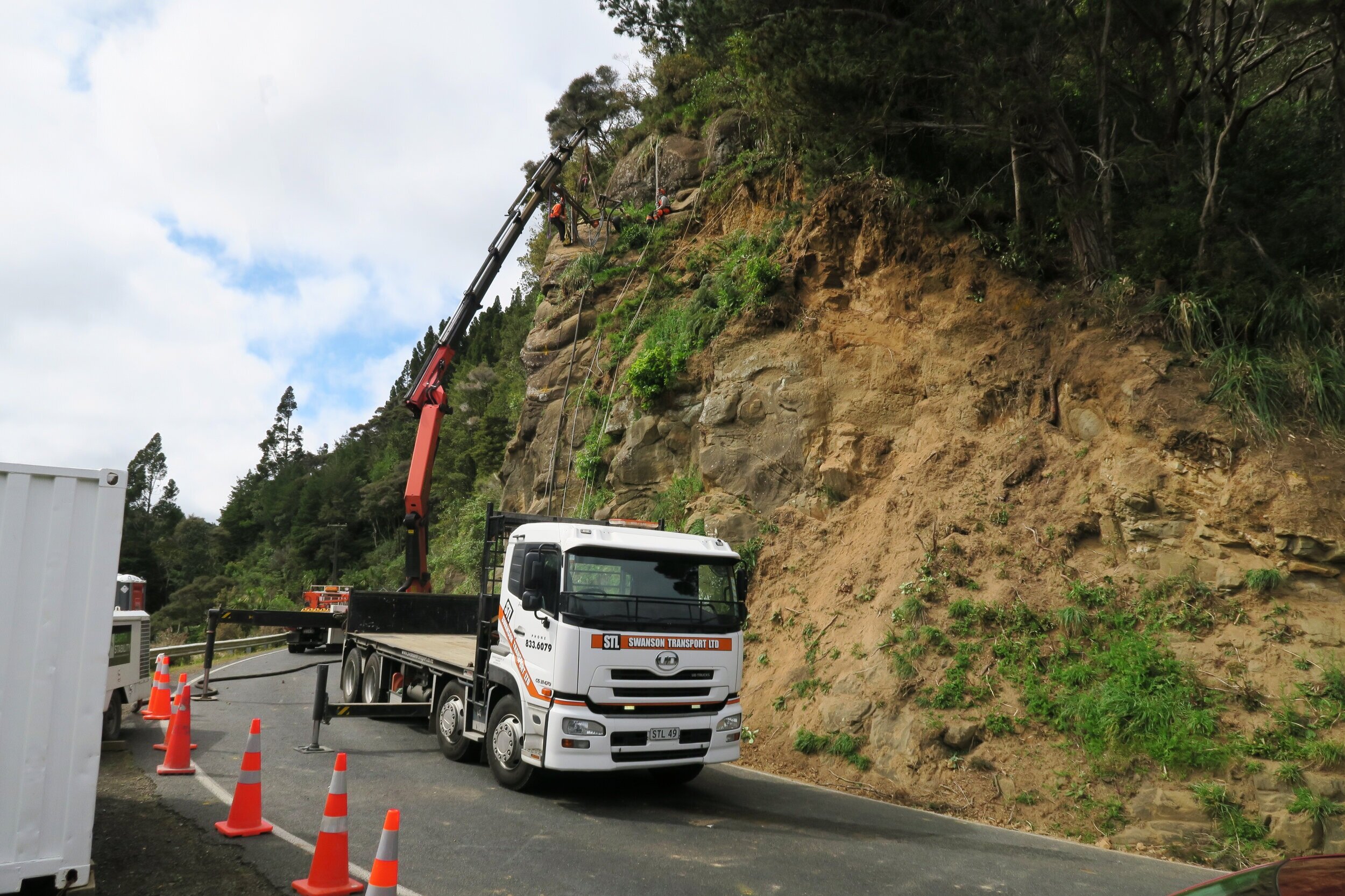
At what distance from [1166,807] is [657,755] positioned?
16.6 feet

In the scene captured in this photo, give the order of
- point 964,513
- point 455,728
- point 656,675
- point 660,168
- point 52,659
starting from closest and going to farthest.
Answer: point 52,659 < point 656,675 < point 455,728 < point 964,513 < point 660,168

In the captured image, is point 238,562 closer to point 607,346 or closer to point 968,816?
point 607,346

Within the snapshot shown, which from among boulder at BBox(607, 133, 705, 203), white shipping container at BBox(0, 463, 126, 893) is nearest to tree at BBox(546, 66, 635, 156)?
boulder at BBox(607, 133, 705, 203)

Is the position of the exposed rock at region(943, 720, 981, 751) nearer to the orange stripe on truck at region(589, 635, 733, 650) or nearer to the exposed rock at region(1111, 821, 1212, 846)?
the exposed rock at region(1111, 821, 1212, 846)

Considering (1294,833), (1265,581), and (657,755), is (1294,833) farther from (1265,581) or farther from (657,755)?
(657,755)

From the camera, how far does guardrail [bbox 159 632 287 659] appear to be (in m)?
19.7

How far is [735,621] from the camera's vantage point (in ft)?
29.3

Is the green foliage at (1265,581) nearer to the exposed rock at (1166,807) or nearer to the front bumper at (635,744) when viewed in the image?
the exposed rock at (1166,807)

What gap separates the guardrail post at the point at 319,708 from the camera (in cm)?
995

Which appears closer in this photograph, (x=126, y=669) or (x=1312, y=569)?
(x=1312, y=569)

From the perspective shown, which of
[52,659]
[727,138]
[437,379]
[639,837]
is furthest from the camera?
[727,138]

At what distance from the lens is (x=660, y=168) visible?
26.4 m

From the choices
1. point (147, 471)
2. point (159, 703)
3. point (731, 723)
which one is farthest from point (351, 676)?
point (147, 471)

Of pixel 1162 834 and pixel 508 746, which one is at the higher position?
pixel 508 746
